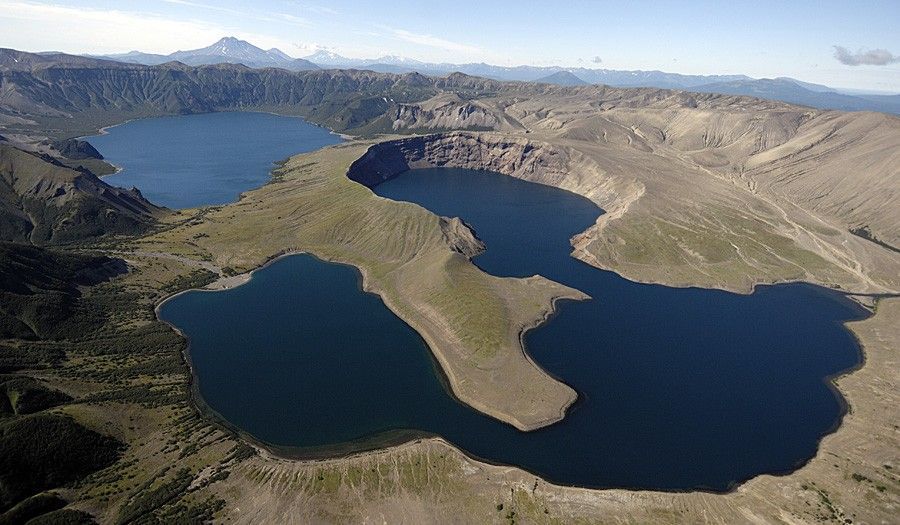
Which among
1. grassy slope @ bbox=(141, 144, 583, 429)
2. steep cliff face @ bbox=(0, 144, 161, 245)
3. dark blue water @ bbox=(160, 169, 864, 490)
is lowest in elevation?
dark blue water @ bbox=(160, 169, 864, 490)

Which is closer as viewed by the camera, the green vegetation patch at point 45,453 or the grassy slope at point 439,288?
the green vegetation patch at point 45,453

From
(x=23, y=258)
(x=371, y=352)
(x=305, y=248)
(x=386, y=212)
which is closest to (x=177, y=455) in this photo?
(x=371, y=352)

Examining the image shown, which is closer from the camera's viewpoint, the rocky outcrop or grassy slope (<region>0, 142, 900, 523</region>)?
grassy slope (<region>0, 142, 900, 523</region>)

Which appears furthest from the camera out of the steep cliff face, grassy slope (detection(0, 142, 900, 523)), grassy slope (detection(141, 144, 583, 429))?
the steep cliff face

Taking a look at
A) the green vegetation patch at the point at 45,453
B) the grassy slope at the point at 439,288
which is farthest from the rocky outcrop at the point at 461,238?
the green vegetation patch at the point at 45,453

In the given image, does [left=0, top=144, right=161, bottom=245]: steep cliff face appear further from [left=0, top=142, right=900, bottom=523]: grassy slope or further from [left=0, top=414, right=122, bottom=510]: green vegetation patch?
[left=0, top=414, right=122, bottom=510]: green vegetation patch

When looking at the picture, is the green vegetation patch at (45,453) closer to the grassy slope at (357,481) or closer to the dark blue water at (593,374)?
the grassy slope at (357,481)

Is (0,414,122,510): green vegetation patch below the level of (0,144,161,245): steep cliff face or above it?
below

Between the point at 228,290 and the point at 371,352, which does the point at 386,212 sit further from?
the point at 371,352

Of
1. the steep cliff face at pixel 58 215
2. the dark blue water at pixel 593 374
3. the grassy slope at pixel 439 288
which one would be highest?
the steep cliff face at pixel 58 215

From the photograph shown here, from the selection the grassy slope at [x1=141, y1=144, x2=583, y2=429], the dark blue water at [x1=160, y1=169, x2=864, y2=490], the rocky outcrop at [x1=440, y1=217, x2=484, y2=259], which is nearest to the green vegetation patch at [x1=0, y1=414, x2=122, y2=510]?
the dark blue water at [x1=160, y1=169, x2=864, y2=490]
